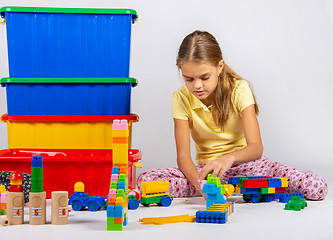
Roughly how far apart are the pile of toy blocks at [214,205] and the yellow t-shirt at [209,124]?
44 cm

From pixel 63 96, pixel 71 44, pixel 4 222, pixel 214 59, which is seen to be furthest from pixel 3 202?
pixel 214 59

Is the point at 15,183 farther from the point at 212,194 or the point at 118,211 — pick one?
the point at 212,194

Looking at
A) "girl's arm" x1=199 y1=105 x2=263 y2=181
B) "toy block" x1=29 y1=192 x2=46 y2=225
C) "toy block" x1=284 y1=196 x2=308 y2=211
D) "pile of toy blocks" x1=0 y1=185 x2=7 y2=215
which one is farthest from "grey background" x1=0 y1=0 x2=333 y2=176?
"toy block" x1=29 y1=192 x2=46 y2=225

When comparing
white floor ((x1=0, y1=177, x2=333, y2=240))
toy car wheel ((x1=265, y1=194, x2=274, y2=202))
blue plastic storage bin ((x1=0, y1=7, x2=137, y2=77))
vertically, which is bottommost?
white floor ((x1=0, y1=177, x2=333, y2=240))

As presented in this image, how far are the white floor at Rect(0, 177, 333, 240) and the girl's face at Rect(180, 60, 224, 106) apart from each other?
412 mm

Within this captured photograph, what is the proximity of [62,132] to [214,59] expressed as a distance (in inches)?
22.4

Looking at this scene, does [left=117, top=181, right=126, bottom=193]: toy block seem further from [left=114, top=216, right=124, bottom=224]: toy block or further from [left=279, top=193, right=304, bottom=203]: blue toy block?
[left=279, top=193, right=304, bottom=203]: blue toy block

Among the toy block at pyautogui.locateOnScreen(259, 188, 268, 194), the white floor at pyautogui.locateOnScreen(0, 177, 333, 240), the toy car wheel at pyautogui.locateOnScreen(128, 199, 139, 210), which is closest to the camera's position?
the white floor at pyautogui.locateOnScreen(0, 177, 333, 240)

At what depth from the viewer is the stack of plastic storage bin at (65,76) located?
194 centimetres

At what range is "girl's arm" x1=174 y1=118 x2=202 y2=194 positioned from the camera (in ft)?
5.99

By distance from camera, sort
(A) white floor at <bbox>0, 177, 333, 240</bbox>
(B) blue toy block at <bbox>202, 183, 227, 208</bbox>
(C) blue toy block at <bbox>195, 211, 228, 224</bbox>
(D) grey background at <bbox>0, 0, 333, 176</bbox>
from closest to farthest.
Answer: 1. (A) white floor at <bbox>0, 177, 333, 240</bbox>
2. (C) blue toy block at <bbox>195, 211, 228, 224</bbox>
3. (B) blue toy block at <bbox>202, 183, 227, 208</bbox>
4. (D) grey background at <bbox>0, 0, 333, 176</bbox>

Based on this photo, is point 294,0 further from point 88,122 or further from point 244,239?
point 244,239

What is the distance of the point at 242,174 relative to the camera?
193 cm

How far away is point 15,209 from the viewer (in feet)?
4.36
